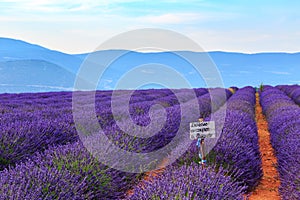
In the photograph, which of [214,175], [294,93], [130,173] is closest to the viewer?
[214,175]

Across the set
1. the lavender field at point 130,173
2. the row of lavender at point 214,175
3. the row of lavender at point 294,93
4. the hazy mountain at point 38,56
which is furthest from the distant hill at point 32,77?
the row of lavender at point 214,175

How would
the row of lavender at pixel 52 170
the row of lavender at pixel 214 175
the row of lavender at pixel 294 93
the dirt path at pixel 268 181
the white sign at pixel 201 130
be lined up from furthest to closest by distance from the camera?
the row of lavender at pixel 294 93 < the dirt path at pixel 268 181 < the white sign at pixel 201 130 < the row of lavender at pixel 52 170 < the row of lavender at pixel 214 175

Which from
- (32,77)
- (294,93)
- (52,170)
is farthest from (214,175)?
(32,77)

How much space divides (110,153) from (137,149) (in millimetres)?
631

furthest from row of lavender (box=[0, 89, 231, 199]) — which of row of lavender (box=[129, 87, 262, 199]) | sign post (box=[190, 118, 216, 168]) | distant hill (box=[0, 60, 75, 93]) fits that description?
distant hill (box=[0, 60, 75, 93])

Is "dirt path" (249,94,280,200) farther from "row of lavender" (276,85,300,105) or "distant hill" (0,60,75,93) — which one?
"distant hill" (0,60,75,93)

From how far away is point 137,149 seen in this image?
13.1 ft

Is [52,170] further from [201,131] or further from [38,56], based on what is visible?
[38,56]

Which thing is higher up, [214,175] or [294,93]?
[214,175]

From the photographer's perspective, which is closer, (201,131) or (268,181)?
(201,131)

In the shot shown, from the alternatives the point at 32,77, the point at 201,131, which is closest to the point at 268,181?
the point at 201,131

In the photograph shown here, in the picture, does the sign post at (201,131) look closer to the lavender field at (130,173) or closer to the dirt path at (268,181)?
the lavender field at (130,173)

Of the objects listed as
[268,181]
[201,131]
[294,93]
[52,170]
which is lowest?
[294,93]

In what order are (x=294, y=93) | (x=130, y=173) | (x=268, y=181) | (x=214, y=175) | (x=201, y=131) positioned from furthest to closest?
(x=294, y=93), (x=268, y=181), (x=130, y=173), (x=201, y=131), (x=214, y=175)
